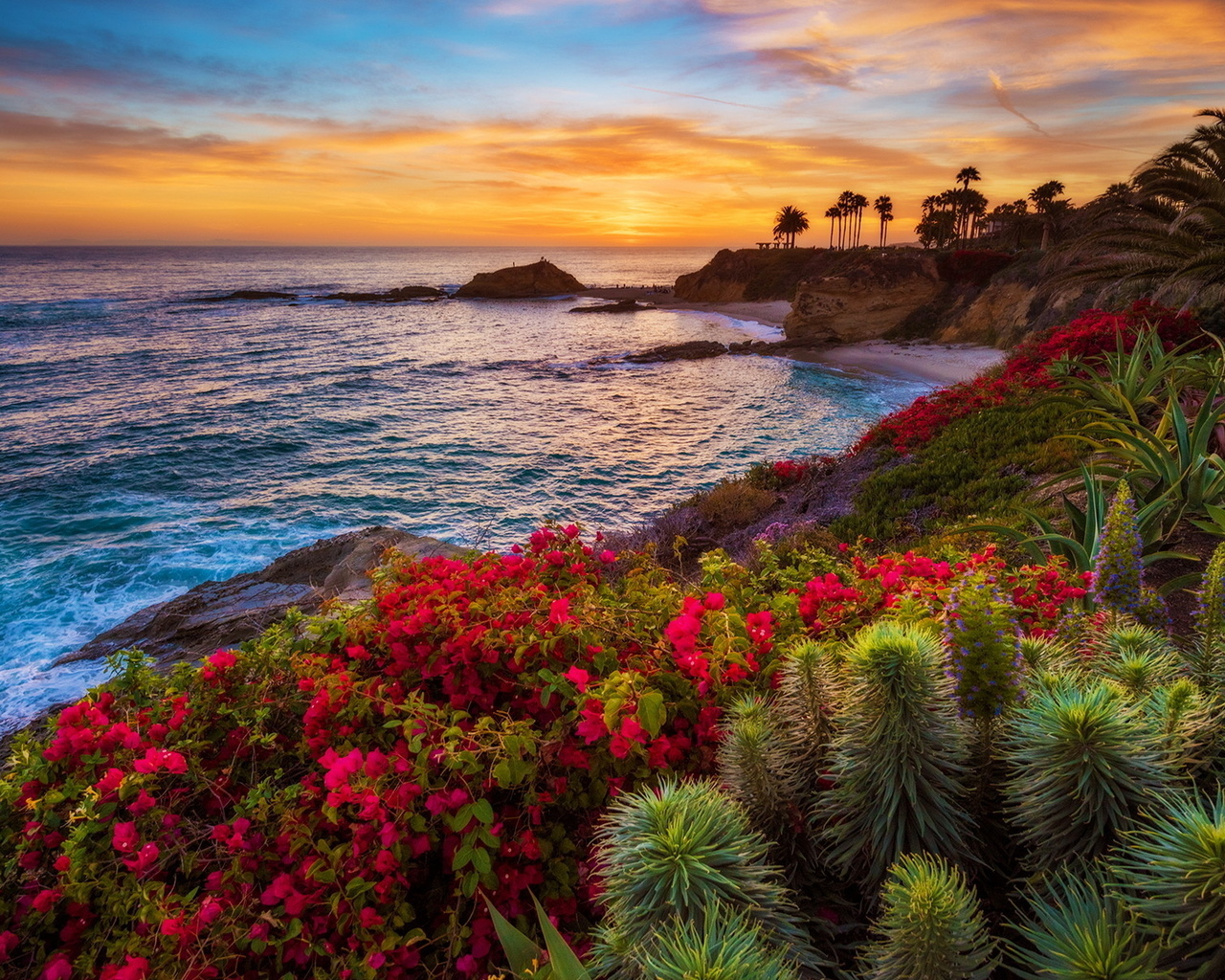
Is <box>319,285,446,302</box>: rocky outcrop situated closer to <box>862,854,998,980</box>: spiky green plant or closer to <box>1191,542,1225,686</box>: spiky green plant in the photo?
<box>1191,542,1225,686</box>: spiky green plant

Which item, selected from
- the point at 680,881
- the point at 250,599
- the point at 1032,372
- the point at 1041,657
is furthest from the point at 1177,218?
the point at 250,599

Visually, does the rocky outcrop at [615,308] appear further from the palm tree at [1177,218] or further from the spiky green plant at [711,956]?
the spiky green plant at [711,956]

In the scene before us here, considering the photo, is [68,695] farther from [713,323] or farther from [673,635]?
[713,323]

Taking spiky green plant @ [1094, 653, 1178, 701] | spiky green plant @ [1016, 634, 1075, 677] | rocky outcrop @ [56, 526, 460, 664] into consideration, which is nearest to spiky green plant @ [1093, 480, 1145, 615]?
spiky green plant @ [1016, 634, 1075, 677]

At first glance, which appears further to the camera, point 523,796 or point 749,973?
point 523,796

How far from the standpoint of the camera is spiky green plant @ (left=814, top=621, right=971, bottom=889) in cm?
162

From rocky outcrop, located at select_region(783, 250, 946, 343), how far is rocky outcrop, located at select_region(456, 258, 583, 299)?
52.6 meters

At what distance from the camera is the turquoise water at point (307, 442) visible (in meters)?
15.3

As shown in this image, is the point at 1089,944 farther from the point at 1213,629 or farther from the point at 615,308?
the point at 615,308

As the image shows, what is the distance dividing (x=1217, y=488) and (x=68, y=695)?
1425 cm

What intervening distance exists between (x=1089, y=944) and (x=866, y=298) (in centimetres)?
5169

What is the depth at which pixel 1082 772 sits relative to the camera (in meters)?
1.45

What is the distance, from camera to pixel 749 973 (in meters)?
1.08

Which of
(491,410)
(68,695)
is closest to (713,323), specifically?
(491,410)
